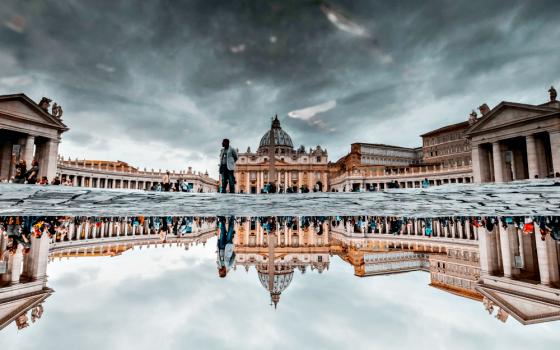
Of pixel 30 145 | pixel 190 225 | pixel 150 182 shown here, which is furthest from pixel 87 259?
pixel 150 182

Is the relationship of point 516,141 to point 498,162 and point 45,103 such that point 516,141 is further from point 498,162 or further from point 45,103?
point 45,103

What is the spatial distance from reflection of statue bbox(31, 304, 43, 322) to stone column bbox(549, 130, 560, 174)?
3686 centimetres

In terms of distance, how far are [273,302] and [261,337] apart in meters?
0.61

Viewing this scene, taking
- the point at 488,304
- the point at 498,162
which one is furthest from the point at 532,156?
the point at 488,304

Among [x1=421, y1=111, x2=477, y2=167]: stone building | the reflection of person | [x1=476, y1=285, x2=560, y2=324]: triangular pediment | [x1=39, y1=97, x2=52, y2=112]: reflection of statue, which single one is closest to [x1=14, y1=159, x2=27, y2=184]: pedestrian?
the reflection of person

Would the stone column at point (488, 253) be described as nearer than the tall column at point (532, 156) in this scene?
Yes

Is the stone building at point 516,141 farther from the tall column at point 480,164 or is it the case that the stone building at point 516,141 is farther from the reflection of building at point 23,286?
the reflection of building at point 23,286

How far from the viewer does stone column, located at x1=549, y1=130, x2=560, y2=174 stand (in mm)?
27828

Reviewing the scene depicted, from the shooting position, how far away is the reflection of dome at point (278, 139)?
108 metres

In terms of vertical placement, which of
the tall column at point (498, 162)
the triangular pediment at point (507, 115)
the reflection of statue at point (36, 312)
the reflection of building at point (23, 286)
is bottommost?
the reflection of statue at point (36, 312)

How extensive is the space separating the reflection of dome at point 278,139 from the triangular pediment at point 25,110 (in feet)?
241

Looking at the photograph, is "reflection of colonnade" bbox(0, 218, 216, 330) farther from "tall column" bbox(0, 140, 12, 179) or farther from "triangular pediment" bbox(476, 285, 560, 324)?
"tall column" bbox(0, 140, 12, 179)

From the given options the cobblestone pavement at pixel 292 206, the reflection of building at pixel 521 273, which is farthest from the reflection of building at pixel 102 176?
the reflection of building at pixel 521 273

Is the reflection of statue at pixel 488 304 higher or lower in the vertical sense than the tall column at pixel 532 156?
lower
